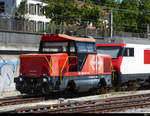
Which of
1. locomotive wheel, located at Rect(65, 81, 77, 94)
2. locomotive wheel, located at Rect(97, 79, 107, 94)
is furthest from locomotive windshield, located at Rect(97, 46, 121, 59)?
locomotive wheel, located at Rect(65, 81, 77, 94)

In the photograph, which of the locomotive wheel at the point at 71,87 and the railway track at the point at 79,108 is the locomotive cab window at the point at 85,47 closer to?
the locomotive wheel at the point at 71,87

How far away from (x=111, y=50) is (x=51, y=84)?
6.07 m

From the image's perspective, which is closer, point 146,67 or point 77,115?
point 77,115

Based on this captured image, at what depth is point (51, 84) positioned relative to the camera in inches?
584

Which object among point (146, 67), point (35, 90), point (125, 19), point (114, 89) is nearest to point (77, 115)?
point (35, 90)

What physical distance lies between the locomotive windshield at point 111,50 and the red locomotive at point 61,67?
1859 millimetres

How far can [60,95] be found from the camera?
17.3 metres

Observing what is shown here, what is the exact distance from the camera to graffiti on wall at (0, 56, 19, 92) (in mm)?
20875

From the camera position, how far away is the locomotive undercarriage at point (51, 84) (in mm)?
14914

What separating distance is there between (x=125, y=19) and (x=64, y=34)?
4971 cm

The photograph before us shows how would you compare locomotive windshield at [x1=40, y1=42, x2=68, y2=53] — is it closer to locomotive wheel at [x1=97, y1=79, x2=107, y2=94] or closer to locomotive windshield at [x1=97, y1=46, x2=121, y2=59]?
locomotive wheel at [x1=97, y1=79, x2=107, y2=94]

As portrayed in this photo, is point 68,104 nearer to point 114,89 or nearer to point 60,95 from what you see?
point 60,95

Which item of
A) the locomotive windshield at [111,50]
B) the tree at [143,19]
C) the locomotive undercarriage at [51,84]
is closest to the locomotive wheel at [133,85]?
the locomotive windshield at [111,50]

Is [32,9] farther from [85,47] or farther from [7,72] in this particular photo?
[85,47]
